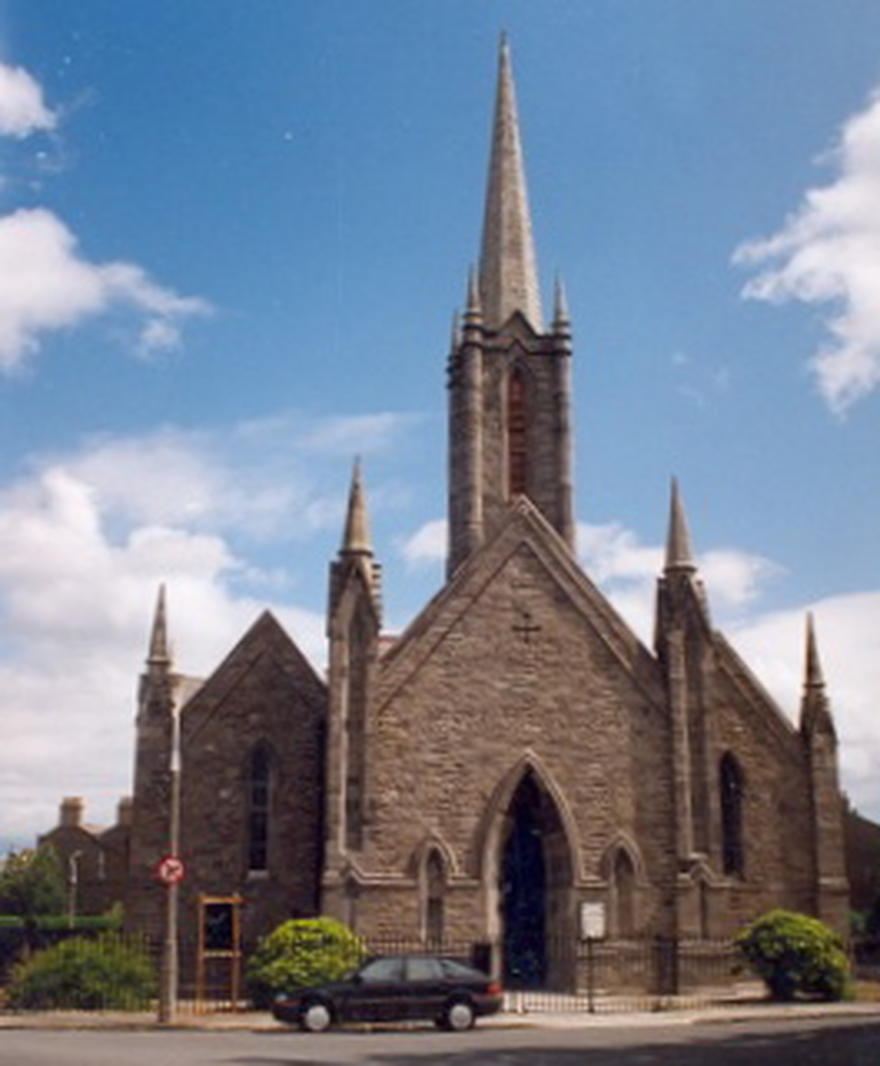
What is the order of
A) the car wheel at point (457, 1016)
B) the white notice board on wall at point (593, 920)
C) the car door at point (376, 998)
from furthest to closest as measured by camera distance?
the white notice board on wall at point (593, 920)
the car door at point (376, 998)
the car wheel at point (457, 1016)

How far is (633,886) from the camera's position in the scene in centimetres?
2966

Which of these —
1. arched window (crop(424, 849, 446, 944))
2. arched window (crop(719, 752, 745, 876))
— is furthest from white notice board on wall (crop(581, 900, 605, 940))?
arched window (crop(719, 752, 745, 876))

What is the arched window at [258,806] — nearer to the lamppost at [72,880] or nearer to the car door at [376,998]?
the car door at [376,998]

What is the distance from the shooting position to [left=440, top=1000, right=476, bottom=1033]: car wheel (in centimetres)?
2159

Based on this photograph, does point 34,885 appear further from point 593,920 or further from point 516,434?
point 593,920

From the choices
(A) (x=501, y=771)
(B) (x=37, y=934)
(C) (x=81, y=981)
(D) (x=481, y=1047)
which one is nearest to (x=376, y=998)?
(D) (x=481, y=1047)

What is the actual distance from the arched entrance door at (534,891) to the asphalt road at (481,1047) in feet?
25.9

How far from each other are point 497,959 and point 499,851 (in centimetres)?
262

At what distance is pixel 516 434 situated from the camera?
121 ft

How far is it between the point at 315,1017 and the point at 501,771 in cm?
946

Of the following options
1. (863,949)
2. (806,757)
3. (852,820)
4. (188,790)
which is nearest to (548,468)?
(806,757)

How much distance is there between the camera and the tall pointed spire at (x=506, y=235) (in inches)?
1524

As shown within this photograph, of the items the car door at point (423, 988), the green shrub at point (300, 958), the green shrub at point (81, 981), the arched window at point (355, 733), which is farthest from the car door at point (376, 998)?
the arched window at point (355, 733)

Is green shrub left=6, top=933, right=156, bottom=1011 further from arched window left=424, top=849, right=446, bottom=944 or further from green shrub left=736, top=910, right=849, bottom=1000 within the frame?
green shrub left=736, top=910, right=849, bottom=1000
